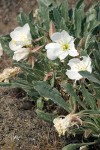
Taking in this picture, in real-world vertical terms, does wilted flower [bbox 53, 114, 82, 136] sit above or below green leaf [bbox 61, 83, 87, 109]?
below

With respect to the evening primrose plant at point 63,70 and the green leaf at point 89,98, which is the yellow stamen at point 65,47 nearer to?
the evening primrose plant at point 63,70

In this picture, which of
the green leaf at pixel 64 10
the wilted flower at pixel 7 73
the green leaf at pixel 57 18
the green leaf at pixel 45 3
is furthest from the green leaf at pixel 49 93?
the green leaf at pixel 45 3

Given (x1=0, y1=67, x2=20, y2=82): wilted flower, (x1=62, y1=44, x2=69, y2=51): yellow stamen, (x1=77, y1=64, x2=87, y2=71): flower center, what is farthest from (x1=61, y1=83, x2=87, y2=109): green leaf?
(x1=0, y1=67, x2=20, y2=82): wilted flower

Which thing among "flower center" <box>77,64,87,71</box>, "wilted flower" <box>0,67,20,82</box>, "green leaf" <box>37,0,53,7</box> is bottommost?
"flower center" <box>77,64,87,71</box>

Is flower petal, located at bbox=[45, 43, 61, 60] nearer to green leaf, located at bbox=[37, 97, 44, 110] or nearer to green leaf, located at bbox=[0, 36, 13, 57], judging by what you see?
green leaf, located at bbox=[37, 97, 44, 110]

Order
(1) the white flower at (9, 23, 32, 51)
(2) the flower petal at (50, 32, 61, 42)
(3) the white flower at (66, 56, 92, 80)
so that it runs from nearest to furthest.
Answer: (3) the white flower at (66, 56, 92, 80) < (2) the flower petal at (50, 32, 61, 42) < (1) the white flower at (9, 23, 32, 51)

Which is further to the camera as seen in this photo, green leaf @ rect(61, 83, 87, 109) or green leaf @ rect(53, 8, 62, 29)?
green leaf @ rect(53, 8, 62, 29)

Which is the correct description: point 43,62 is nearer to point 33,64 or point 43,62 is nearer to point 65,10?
point 33,64

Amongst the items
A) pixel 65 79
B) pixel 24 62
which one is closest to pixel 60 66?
pixel 65 79
